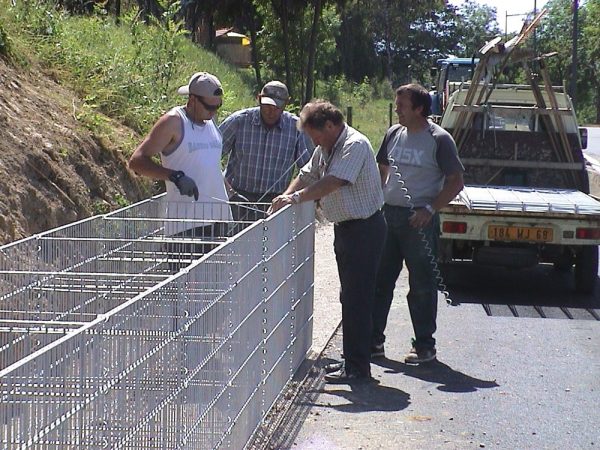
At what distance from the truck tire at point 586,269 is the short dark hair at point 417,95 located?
392cm

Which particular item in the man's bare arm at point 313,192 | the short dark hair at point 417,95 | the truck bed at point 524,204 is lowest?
the truck bed at point 524,204

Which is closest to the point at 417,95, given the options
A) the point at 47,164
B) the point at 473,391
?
the point at 473,391

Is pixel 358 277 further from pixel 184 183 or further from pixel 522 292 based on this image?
pixel 522 292

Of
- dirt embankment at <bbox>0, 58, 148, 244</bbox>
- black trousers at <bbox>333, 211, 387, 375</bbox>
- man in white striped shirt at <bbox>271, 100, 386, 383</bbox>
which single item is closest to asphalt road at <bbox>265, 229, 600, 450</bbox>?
black trousers at <bbox>333, 211, 387, 375</bbox>

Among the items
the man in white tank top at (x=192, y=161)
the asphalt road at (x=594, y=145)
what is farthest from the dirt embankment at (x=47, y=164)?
the asphalt road at (x=594, y=145)

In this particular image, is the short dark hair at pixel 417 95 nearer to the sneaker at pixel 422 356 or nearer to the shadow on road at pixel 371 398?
the sneaker at pixel 422 356

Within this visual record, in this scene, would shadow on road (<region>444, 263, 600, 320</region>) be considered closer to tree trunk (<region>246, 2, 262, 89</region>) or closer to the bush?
the bush

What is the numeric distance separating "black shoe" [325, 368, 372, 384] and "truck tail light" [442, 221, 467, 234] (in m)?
4.00

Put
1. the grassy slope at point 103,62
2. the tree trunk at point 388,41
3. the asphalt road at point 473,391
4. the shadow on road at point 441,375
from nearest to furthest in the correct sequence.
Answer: the asphalt road at point 473,391 → the shadow on road at point 441,375 → the grassy slope at point 103,62 → the tree trunk at point 388,41

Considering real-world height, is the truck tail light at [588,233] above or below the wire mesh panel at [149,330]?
below

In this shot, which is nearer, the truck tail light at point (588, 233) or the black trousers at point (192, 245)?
the black trousers at point (192, 245)

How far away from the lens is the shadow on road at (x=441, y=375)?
800 cm

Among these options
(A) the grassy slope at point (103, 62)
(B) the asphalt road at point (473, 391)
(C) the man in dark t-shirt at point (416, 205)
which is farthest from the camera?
(A) the grassy slope at point (103, 62)

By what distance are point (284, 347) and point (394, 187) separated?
186 centimetres
